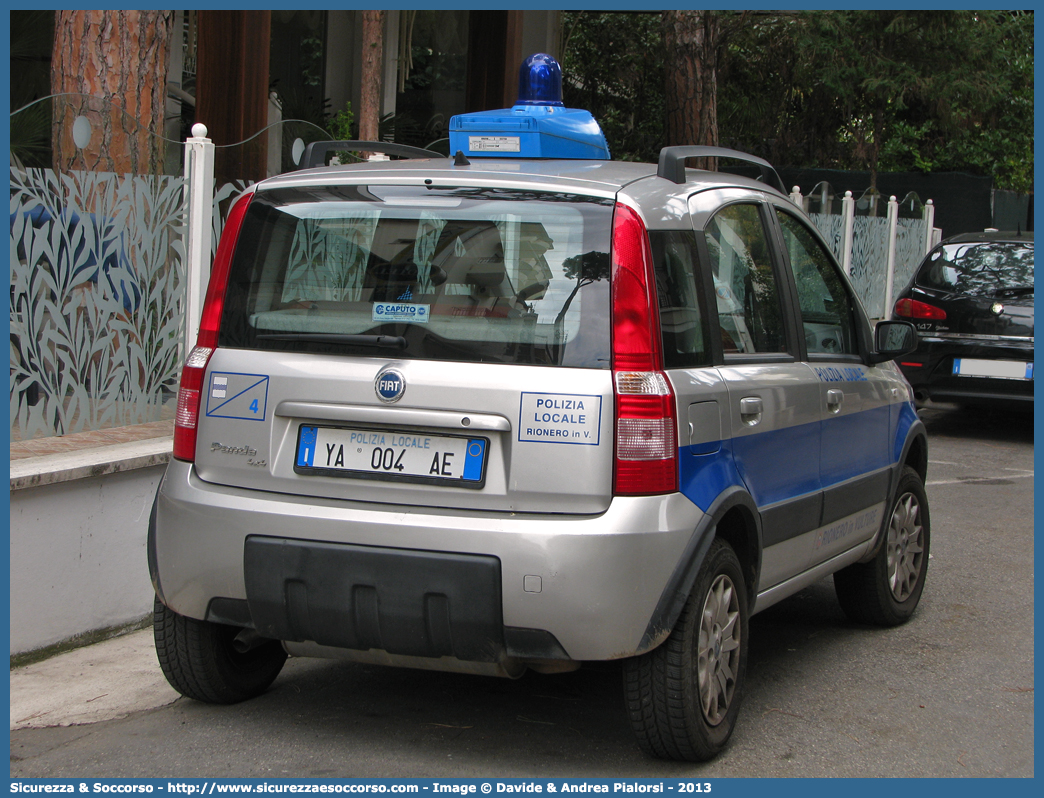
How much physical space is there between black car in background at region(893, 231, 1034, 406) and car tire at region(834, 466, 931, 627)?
514cm

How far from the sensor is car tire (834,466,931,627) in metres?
5.23

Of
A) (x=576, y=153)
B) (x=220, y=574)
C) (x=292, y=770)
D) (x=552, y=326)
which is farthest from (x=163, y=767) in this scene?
(x=576, y=153)

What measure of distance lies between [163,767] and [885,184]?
21347 mm

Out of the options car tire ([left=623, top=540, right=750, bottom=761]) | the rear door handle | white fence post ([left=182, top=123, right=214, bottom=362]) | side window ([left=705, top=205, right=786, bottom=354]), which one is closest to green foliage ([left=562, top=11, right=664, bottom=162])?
white fence post ([left=182, top=123, right=214, bottom=362])

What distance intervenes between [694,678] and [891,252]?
15390 millimetres

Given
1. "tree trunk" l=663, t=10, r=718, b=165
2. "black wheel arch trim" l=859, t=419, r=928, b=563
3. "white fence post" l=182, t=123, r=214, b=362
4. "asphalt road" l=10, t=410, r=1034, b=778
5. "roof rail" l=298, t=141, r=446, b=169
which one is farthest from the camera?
"tree trunk" l=663, t=10, r=718, b=165

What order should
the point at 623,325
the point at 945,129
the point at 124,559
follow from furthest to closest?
1. the point at 945,129
2. the point at 124,559
3. the point at 623,325

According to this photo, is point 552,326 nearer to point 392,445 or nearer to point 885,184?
point 392,445

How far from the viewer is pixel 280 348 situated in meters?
3.64

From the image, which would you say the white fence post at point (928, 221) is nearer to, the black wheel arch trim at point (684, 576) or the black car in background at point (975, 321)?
the black car in background at point (975, 321)

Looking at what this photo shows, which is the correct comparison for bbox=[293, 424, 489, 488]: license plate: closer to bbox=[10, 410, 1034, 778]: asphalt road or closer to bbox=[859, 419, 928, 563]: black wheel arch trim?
bbox=[10, 410, 1034, 778]: asphalt road

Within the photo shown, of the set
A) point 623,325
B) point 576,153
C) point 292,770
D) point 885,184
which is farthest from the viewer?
point 885,184

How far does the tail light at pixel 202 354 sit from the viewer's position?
12.3 feet

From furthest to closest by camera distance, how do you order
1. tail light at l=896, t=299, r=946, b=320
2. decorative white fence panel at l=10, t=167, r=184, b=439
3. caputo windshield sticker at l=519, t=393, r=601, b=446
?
tail light at l=896, t=299, r=946, b=320 → decorative white fence panel at l=10, t=167, r=184, b=439 → caputo windshield sticker at l=519, t=393, r=601, b=446
